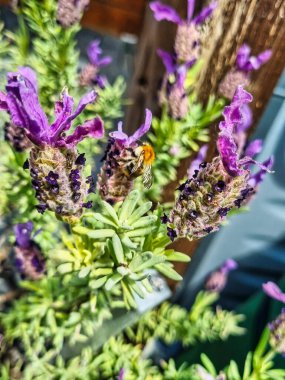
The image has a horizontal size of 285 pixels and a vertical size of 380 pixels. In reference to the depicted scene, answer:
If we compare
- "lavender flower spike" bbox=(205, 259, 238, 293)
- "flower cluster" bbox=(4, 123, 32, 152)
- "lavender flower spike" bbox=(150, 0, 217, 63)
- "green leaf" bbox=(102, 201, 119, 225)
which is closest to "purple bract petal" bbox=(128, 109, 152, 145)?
"green leaf" bbox=(102, 201, 119, 225)

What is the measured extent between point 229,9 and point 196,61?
0.15 metres

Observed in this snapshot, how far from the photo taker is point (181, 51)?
992 millimetres

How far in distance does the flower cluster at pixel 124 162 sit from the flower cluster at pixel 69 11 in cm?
56

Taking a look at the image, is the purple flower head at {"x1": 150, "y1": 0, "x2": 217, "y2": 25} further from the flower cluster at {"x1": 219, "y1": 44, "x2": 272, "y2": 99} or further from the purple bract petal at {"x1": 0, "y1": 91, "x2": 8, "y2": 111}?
the purple bract petal at {"x1": 0, "y1": 91, "x2": 8, "y2": 111}

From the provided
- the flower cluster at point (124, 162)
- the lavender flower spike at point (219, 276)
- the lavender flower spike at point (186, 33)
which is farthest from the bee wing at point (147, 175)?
the lavender flower spike at point (219, 276)

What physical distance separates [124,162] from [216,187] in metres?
0.15

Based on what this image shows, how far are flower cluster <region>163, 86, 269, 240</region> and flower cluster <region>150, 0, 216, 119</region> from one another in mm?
443

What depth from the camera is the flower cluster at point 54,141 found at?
481 millimetres

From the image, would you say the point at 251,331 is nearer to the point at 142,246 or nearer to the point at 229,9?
the point at 142,246

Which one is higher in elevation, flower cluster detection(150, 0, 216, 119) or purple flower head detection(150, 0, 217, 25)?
purple flower head detection(150, 0, 217, 25)

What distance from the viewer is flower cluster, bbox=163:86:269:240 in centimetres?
50

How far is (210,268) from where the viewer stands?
1.53 meters

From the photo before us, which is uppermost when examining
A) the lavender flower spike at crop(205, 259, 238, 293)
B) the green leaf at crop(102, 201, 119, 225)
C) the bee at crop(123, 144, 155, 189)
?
the bee at crop(123, 144, 155, 189)

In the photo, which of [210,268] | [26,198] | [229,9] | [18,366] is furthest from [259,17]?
[18,366]
